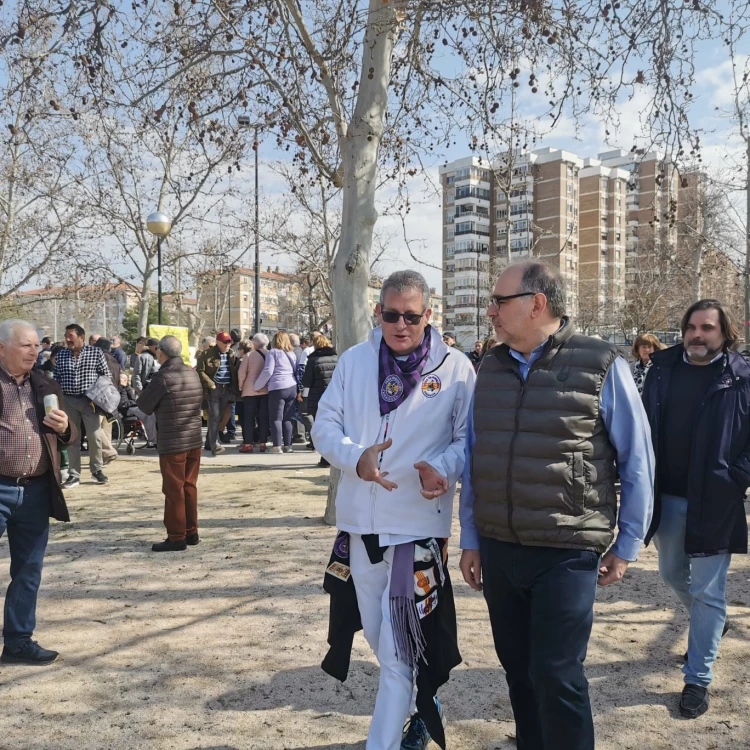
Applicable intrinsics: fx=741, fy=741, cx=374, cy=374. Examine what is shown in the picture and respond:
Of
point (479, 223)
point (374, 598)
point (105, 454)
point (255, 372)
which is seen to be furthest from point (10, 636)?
point (479, 223)

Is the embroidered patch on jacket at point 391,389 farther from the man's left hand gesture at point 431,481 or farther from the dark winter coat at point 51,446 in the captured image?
the dark winter coat at point 51,446

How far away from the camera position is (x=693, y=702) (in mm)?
3561

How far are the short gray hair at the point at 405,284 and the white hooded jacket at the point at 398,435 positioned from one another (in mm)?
193

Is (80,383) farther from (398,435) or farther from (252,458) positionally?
(398,435)

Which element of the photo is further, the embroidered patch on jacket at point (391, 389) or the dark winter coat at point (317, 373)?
the dark winter coat at point (317, 373)

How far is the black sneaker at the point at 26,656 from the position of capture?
422 cm

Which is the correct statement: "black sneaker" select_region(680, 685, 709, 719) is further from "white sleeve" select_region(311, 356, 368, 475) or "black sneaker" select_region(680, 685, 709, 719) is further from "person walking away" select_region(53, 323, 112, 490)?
"person walking away" select_region(53, 323, 112, 490)

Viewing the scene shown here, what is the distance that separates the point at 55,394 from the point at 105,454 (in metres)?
6.96

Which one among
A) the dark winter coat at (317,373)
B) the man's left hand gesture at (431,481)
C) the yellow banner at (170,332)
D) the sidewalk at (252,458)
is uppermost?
the yellow banner at (170,332)

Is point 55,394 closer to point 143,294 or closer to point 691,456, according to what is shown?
point 691,456

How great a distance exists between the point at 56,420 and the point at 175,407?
7.54ft

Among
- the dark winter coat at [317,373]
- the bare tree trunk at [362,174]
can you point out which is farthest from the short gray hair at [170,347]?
the dark winter coat at [317,373]

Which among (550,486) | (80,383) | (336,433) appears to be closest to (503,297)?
(550,486)

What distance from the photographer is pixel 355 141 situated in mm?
7059
